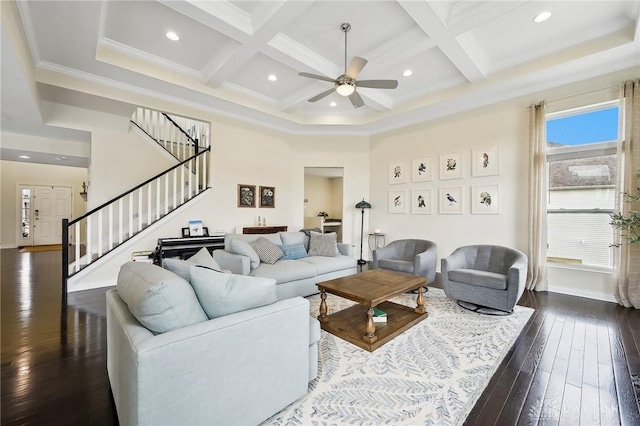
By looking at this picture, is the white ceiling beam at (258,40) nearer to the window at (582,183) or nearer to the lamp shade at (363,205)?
the lamp shade at (363,205)

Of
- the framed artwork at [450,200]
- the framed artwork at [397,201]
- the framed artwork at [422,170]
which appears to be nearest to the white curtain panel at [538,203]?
the framed artwork at [450,200]

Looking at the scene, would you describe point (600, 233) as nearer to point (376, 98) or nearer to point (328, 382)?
point (376, 98)

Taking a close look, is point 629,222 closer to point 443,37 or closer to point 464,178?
point 464,178

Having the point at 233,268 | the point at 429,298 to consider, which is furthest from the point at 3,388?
the point at 429,298

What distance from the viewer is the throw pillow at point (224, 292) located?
1.57m

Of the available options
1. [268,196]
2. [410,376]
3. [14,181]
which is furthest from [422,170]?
[14,181]

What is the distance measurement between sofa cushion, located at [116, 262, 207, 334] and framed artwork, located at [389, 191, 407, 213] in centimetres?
542

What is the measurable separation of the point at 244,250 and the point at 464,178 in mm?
4365

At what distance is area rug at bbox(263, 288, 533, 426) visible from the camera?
5.55 ft

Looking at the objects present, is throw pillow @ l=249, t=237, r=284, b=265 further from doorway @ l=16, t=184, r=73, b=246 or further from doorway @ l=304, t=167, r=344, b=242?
doorway @ l=16, t=184, r=73, b=246

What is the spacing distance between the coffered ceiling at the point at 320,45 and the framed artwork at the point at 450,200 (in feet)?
5.32

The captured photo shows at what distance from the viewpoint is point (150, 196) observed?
5.01 metres

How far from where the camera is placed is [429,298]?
392cm

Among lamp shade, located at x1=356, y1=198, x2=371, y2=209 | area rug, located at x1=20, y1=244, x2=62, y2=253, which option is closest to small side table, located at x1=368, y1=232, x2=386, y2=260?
lamp shade, located at x1=356, y1=198, x2=371, y2=209
